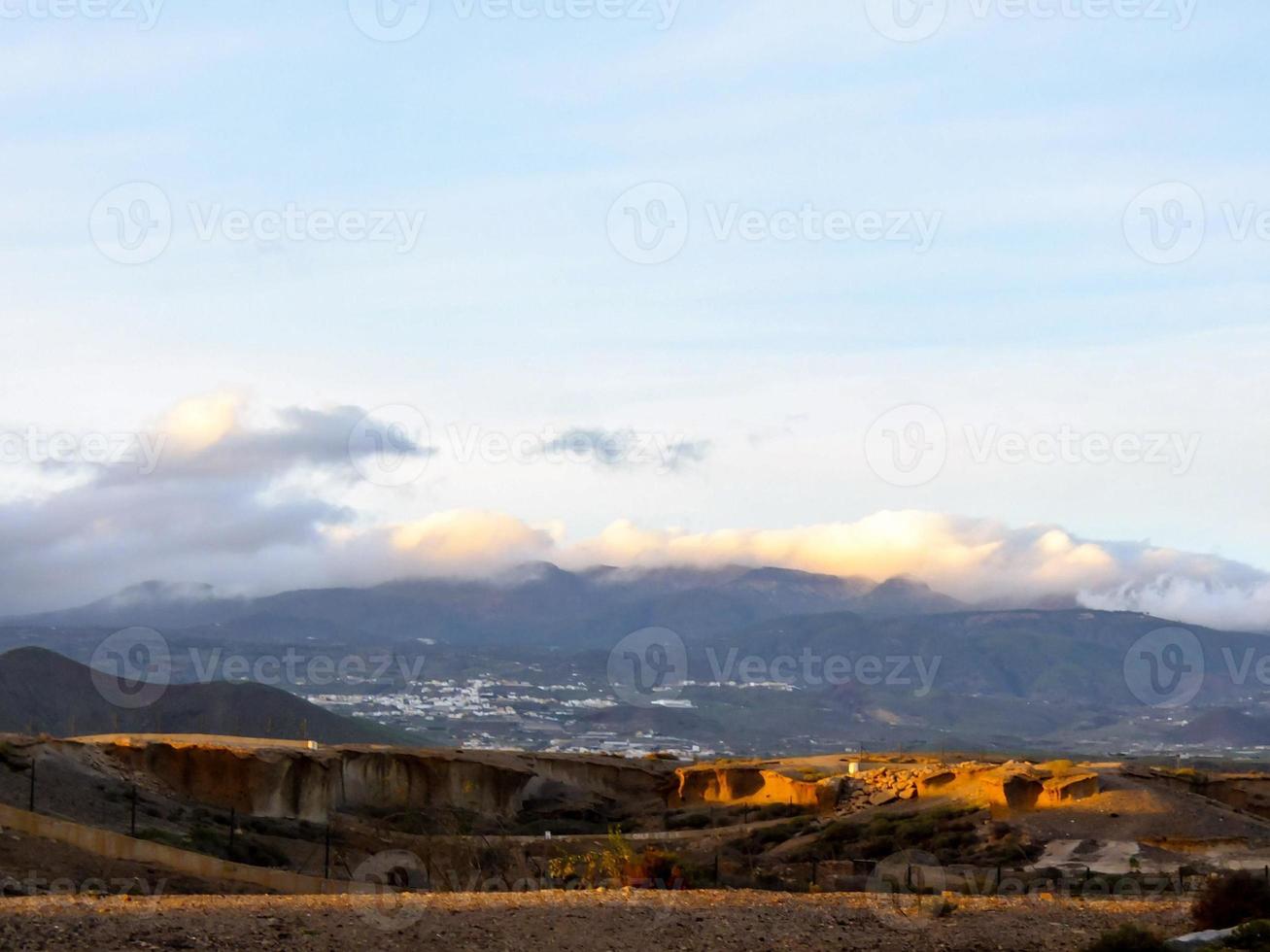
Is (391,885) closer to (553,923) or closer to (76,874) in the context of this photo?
(76,874)

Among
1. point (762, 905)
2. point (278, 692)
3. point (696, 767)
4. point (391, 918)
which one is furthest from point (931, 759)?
point (278, 692)

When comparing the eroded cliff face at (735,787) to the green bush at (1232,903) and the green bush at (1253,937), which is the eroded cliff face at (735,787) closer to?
the green bush at (1232,903)

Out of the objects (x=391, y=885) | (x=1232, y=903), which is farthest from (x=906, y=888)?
(x=391, y=885)

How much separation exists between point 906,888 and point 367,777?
97.9 ft

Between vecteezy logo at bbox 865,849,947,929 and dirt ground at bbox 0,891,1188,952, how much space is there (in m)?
0.10

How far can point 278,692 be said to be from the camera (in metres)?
130

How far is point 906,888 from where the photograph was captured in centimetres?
3369

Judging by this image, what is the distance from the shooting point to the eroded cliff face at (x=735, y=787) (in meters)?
63.9

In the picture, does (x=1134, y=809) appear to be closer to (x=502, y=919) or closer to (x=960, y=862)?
(x=960, y=862)

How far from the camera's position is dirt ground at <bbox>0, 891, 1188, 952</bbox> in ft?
68.8

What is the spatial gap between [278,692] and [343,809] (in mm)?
75907

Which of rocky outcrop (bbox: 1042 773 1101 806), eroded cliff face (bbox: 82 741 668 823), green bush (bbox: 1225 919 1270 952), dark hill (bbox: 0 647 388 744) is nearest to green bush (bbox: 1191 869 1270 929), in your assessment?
green bush (bbox: 1225 919 1270 952)

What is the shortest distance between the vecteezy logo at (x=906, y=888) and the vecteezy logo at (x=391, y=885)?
26.2ft

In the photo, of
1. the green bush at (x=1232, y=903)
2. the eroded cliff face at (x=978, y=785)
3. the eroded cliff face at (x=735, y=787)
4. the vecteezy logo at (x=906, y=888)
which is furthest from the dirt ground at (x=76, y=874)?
the eroded cliff face at (x=735, y=787)
